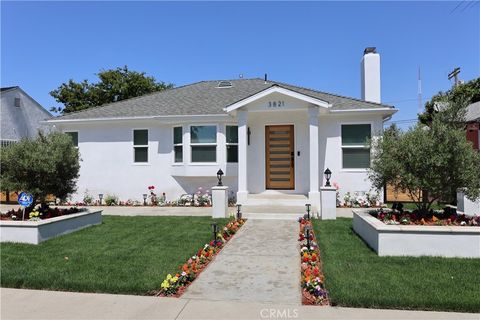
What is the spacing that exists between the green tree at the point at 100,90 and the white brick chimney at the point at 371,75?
2490cm

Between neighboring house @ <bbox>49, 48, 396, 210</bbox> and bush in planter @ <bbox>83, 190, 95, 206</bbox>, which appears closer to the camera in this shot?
neighboring house @ <bbox>49, 48, 396, 210</bbox>

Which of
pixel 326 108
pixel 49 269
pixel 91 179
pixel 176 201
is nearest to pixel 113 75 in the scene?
pixel 91 179

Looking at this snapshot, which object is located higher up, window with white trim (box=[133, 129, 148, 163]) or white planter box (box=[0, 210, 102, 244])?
window with white trim (box=[133, 129, 148, 163])

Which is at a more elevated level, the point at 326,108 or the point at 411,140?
the point at 326,108

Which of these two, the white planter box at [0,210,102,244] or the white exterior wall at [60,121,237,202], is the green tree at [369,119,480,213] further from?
the white exterior wall at [60,121,237,202]

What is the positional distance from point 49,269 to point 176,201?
26.9 feet

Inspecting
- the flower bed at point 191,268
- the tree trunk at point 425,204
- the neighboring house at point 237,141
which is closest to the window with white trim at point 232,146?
the neighboring house at point 237,141

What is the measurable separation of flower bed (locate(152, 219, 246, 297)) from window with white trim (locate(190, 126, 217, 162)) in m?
5.58

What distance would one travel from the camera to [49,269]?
5.32 meters

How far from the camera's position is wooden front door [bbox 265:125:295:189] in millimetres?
12922

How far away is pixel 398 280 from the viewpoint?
469 centimetres

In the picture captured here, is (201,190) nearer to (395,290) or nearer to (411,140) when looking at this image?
(411,140)

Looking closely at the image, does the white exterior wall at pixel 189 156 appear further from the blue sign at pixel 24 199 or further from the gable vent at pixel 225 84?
the blue sign at pixel 24 199

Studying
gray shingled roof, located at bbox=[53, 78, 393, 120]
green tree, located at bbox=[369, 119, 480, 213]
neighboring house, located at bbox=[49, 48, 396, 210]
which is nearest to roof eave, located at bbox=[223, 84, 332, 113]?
neighboring house, located at bbox=[49, 48, 396, 210]
